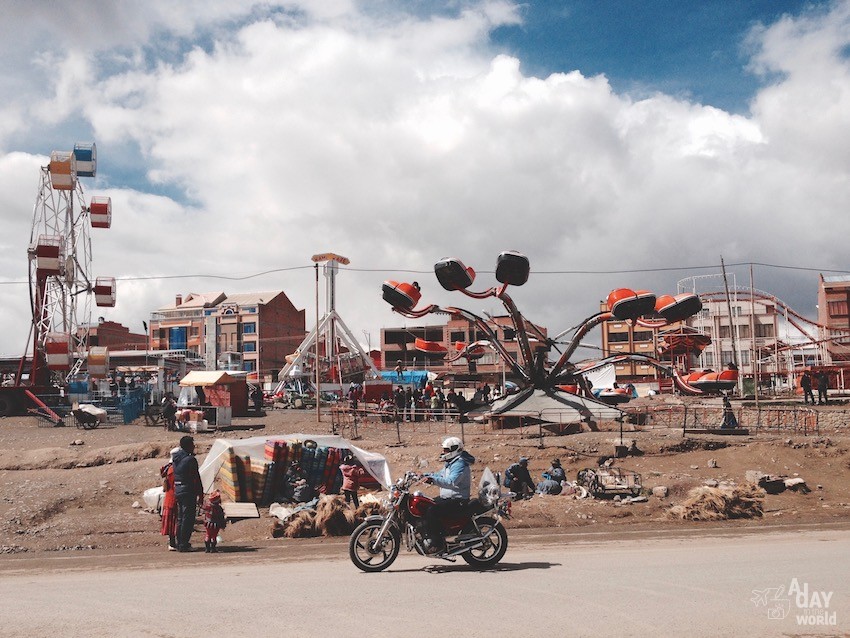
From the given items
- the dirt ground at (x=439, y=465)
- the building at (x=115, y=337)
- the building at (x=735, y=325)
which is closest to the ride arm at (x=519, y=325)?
the dirt ground at (x=439, y=465)

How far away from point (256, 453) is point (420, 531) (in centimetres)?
783

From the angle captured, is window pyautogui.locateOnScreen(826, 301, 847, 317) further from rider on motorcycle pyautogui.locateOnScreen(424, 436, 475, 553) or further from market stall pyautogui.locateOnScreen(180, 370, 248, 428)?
rider on motorcycle pyautogui.locateOnScreen(424, 436, 475, 553)

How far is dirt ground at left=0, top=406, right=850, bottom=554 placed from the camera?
13812mm

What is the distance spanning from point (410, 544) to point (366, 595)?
5.09 ft

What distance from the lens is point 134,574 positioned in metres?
9.55

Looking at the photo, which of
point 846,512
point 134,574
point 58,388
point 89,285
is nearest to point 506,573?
point 134,574

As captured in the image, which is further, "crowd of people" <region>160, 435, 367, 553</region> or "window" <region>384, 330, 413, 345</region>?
"window" <region>384, 330, 413, 345</region>

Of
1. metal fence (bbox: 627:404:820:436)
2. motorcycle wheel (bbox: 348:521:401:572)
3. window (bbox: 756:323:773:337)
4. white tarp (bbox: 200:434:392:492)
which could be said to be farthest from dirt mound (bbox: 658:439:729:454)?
window (bbox: 756:323:773:337)

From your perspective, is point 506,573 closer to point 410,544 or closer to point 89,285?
point 410,544

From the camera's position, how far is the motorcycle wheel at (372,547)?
8891mm

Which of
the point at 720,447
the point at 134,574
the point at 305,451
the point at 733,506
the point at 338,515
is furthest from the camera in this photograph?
the point at 720,447

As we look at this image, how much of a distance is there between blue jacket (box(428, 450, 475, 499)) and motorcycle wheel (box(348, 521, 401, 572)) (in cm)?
78

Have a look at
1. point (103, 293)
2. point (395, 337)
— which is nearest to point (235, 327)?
point (395, 337)

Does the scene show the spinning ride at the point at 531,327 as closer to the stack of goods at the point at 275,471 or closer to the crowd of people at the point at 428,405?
the crowd of people at the point at 428,405
